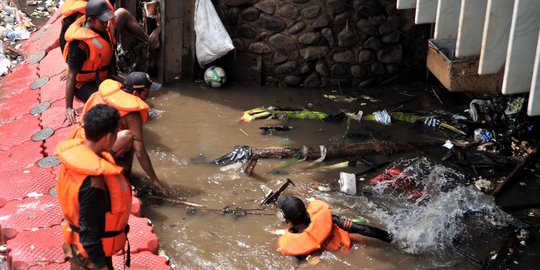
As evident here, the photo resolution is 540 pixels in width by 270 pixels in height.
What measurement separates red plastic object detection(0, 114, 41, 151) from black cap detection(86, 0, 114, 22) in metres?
1.66

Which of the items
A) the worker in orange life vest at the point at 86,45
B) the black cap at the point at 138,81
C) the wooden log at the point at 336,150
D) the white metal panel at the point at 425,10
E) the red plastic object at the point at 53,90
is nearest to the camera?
the white metal panel at the point at 425,10

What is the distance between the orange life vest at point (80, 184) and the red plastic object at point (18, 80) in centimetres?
549

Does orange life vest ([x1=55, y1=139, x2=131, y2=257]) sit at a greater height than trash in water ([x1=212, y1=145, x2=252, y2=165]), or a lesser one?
greater

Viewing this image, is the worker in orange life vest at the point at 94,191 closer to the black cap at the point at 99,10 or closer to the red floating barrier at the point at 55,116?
the black cap at the point at 99,10

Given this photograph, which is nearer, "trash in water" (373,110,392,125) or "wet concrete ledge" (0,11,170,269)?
"wet concrete ledge" (0,11,170,269)

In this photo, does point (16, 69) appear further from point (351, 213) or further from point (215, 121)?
point (351, 213)

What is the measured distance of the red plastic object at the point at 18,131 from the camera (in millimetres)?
7906

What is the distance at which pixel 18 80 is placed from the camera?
384 inches

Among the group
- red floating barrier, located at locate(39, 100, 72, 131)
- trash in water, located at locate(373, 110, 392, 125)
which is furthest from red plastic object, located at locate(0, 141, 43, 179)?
trash in water, located at locate(373, 110, 392, 125)

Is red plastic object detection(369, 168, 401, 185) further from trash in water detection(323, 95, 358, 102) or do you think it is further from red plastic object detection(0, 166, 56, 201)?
red plastic object detection(0, 166, 56, 201)

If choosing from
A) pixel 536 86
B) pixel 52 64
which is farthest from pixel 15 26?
pixel 536 86

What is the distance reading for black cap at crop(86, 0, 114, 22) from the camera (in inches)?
285

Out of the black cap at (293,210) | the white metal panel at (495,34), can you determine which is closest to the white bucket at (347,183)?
the black cap at (293,210)

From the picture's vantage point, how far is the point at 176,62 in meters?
9.74
